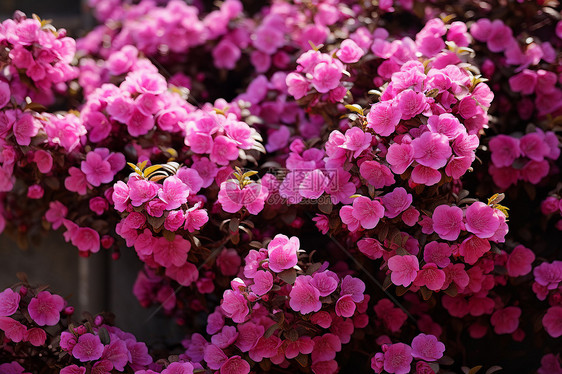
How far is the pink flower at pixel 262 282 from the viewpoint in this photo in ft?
4.00

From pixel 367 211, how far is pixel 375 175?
0.31ft

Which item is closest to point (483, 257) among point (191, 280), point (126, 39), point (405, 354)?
point (405, 354)

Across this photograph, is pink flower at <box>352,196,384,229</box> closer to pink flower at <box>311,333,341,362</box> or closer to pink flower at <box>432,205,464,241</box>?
pink flower at <box>432,205,464,241</box>

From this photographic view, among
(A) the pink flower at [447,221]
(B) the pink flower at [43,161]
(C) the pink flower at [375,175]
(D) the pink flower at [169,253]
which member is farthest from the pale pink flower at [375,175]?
(B) the pink flower at [43,161]

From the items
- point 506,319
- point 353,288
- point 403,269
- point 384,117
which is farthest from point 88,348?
point 506,319

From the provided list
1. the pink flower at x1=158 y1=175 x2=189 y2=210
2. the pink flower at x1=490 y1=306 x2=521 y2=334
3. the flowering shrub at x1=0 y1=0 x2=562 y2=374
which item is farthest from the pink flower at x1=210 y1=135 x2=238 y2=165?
the pink flower at x1=490 y1=306 x2=521 y2=334

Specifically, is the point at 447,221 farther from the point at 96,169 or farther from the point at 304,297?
the point at 96,169

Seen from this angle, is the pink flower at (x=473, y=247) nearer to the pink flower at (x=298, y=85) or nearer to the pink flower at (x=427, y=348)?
the pink flower at (x=427, y=348)

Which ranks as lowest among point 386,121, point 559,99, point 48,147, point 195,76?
point 195,76

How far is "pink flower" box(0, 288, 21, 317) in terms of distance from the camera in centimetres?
130

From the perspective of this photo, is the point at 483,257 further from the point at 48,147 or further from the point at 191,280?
the point at 48,147

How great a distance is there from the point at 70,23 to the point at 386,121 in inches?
78.5

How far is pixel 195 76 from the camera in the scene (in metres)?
2.02

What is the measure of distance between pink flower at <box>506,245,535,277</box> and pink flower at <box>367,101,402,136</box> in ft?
1.66
